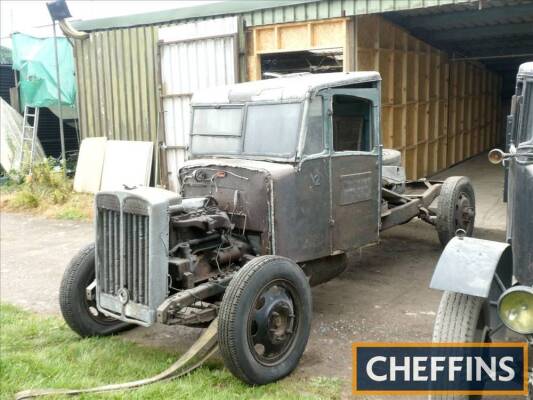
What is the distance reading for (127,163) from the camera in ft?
39.0

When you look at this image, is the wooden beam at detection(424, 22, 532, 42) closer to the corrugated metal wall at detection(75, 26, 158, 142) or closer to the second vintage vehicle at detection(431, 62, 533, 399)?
the corrugated metal wall at detection(75, 26, 158, 142)

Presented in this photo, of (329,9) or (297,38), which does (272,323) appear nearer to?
(329,9)

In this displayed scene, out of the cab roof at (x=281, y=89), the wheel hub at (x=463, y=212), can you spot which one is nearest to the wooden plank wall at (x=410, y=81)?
the wheel hub at (x=463, y=212)

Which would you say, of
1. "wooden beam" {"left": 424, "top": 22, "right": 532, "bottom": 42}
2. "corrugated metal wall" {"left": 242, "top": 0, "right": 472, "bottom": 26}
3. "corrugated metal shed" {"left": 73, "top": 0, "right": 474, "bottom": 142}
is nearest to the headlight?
"corrugated metal wall" {"left": 242, "top": 0, "right": 472, "bottom": 26}

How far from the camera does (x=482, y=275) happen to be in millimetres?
3391

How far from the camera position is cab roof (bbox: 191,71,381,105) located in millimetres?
5359

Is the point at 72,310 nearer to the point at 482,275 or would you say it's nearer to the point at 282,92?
the point at 282,92

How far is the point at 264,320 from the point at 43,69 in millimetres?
11286

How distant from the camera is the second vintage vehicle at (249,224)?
4438 millimetres

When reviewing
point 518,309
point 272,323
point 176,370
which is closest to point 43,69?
point 176,370

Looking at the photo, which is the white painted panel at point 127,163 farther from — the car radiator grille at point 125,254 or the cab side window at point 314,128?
the car radiator grille at point 125,254

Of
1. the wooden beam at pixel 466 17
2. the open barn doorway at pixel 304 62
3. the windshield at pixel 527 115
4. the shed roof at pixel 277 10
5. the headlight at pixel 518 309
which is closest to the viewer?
the headlight at pixel 518 309

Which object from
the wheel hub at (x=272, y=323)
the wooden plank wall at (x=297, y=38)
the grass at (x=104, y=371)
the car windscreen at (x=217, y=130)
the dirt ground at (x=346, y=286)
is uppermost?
the wooden plank wall at (x=297, y=38)

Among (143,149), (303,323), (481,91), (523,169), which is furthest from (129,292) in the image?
(481,91)
